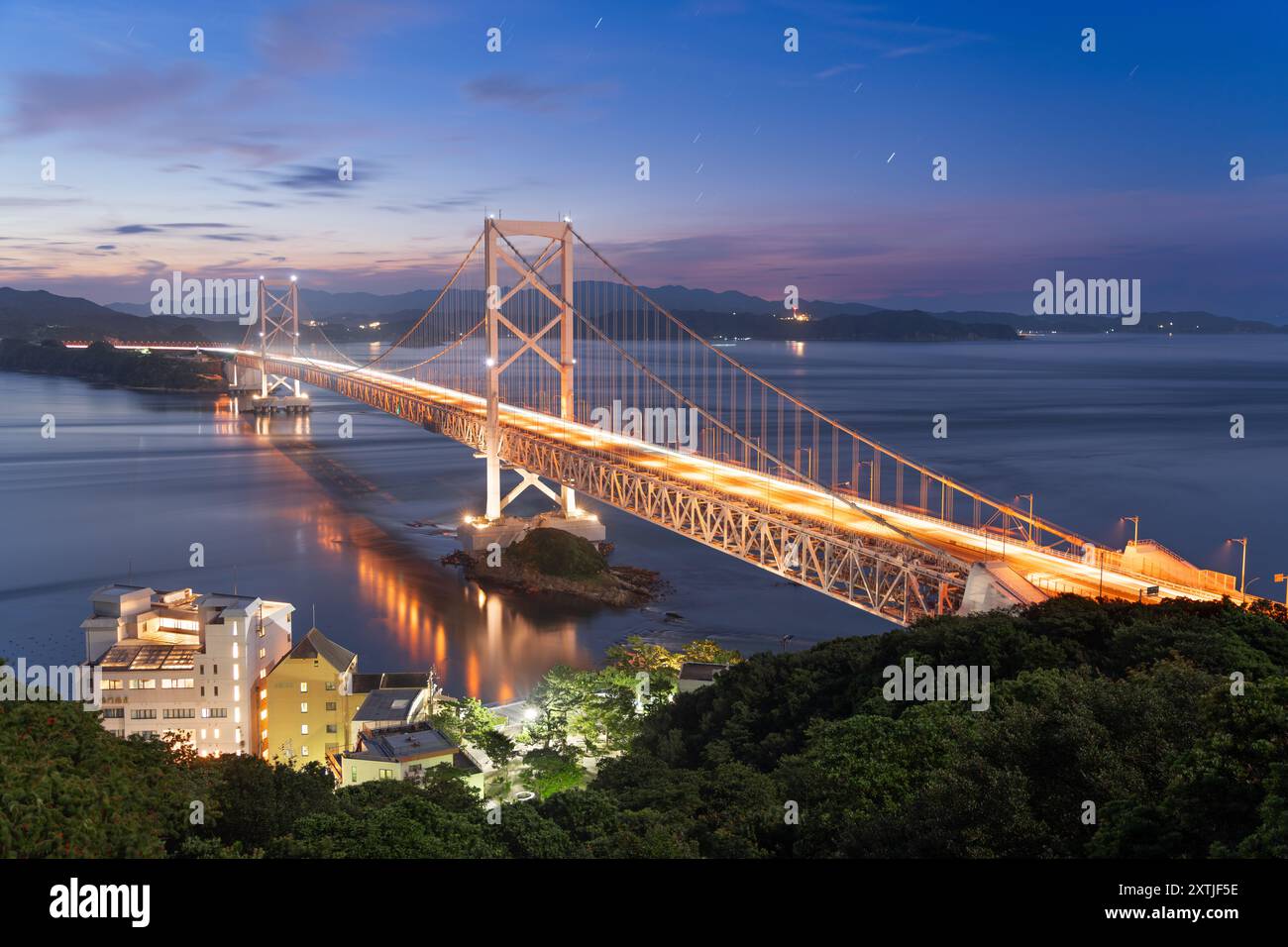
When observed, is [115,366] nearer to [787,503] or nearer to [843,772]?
[787,503]

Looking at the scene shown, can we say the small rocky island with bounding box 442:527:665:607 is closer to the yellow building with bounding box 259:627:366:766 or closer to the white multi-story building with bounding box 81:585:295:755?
the yellow building with bounding box 259:627:366:766

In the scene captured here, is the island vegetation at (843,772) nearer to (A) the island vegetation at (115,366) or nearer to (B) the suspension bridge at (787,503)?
(B) the suspension bridge at (787,503)

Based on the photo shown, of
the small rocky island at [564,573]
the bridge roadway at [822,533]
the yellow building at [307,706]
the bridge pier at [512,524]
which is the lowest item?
the yellow building at [307,706]

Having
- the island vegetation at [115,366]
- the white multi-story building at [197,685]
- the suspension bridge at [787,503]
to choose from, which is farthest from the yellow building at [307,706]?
the island vegetation at [115,366]

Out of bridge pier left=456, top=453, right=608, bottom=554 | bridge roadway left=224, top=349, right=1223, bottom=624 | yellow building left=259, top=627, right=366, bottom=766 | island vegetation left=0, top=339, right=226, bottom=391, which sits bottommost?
yellow building left=259, top=627, right=366, bottom=766

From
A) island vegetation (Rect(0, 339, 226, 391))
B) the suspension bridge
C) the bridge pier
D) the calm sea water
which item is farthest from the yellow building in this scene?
island vegetation (Rect(0, 339, 226, 391))
